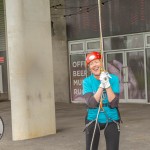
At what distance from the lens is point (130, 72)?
55.8 feet

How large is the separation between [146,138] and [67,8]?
10817mm

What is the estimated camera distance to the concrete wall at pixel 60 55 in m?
19.0

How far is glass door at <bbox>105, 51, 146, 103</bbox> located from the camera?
653 inches

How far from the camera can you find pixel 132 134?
374 inches

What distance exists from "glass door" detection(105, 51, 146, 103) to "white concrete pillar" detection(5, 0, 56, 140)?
7218 mm

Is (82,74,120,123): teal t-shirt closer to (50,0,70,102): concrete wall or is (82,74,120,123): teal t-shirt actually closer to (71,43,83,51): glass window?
(71,43,83,51): glass window

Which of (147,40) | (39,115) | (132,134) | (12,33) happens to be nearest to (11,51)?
(12,33)

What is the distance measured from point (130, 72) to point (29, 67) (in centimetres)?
799

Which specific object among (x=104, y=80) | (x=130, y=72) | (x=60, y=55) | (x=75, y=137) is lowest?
(x=75, y=137)

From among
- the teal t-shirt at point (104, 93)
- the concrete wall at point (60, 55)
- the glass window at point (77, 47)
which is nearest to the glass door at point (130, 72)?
the glass window at point (77, 47)

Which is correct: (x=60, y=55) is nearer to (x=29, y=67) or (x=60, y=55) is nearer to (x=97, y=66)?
(x=29, y=67)

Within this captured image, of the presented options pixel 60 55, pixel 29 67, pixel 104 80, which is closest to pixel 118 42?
pixel 60 55

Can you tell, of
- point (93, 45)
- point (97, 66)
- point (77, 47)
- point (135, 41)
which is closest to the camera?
point (97, 66)

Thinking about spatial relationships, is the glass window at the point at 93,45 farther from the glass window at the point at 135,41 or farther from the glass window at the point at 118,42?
the glass window at the point at 135,41
